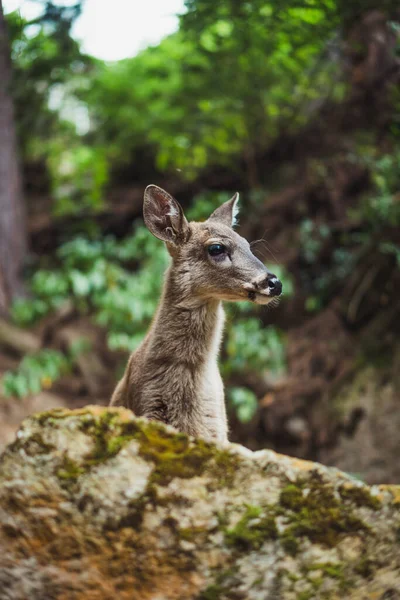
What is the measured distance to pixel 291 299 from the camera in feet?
32.3

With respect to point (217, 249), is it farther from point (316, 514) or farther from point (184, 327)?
point (316, 514)

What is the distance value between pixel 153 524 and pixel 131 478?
24 cm

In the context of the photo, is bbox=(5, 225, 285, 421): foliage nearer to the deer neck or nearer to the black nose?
the deer neck

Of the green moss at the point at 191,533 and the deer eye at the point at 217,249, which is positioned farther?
the deer eye at the point at 217,249

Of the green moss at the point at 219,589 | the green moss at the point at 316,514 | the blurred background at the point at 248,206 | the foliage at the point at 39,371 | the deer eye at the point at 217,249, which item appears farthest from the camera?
the foliage at the point at 39,371

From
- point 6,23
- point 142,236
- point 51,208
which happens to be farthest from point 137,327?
point 51,208

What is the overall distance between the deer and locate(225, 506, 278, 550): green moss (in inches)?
53.7

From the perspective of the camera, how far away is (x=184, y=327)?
477cm

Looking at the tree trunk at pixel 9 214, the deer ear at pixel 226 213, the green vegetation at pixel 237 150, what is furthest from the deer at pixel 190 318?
the tree trunk at pixel 9 214

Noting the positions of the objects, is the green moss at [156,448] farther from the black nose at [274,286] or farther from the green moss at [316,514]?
the black nose at [274,286]

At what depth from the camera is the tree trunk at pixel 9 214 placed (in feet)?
36.8

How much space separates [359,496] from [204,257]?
7.37ft

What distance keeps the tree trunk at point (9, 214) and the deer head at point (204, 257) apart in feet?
22.0

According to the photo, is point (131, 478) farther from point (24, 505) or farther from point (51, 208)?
point (51, 208)
